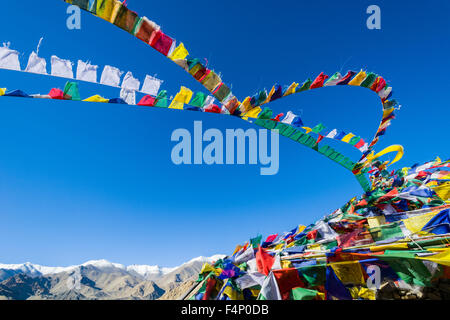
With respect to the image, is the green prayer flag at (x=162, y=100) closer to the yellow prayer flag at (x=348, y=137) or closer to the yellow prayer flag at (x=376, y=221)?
the yellow prayer flag at (x=376, y=221)

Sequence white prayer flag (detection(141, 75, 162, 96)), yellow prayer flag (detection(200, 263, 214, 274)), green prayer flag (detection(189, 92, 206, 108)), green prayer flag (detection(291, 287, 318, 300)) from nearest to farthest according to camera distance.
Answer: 1. green prayer flag (detection(291, 287, 318, 300))
2. yellow prayer flag (detection(200, 263, 214, 274))
3. white prayer flag (detection(141, 75, 162, 96))
4. green prayer flag (detection(189, 92, 206, 108))

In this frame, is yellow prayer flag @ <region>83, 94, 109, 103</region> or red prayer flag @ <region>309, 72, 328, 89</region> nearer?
yellow prayer flag @ <region>83, 94, 109, 103</region>

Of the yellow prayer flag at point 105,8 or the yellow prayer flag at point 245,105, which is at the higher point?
the yellow prayer flag at point 105,8

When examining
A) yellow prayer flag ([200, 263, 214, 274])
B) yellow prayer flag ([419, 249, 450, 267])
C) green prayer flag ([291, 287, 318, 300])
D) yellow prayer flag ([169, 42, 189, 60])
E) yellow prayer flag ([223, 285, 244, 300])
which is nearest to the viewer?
yellow prayer flag ([419, 249, 450, 267])

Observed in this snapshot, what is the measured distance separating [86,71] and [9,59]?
1.34 meters

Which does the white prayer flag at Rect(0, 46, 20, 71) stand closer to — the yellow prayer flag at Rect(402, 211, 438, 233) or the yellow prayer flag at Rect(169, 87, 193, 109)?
the yellow prayer flag at Rect(169, 87, 193, 109)

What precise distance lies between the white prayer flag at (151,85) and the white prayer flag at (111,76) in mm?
597

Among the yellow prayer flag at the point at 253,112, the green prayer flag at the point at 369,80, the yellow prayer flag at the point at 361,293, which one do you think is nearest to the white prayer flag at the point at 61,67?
the yellow prayer flag at the point at 253,112

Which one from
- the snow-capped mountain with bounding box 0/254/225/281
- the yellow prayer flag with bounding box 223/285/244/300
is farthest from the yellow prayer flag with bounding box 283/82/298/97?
the snow-capped mountain with bounding box 0/254/225/281

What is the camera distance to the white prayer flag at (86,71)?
493 cm

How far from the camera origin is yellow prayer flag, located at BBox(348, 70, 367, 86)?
29.2ft

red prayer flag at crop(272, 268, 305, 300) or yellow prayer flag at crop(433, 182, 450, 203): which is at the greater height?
yellow prayer flag at crop(433, 182, 450, 203)

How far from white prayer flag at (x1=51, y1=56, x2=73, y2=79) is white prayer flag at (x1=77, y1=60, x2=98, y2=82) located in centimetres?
17
